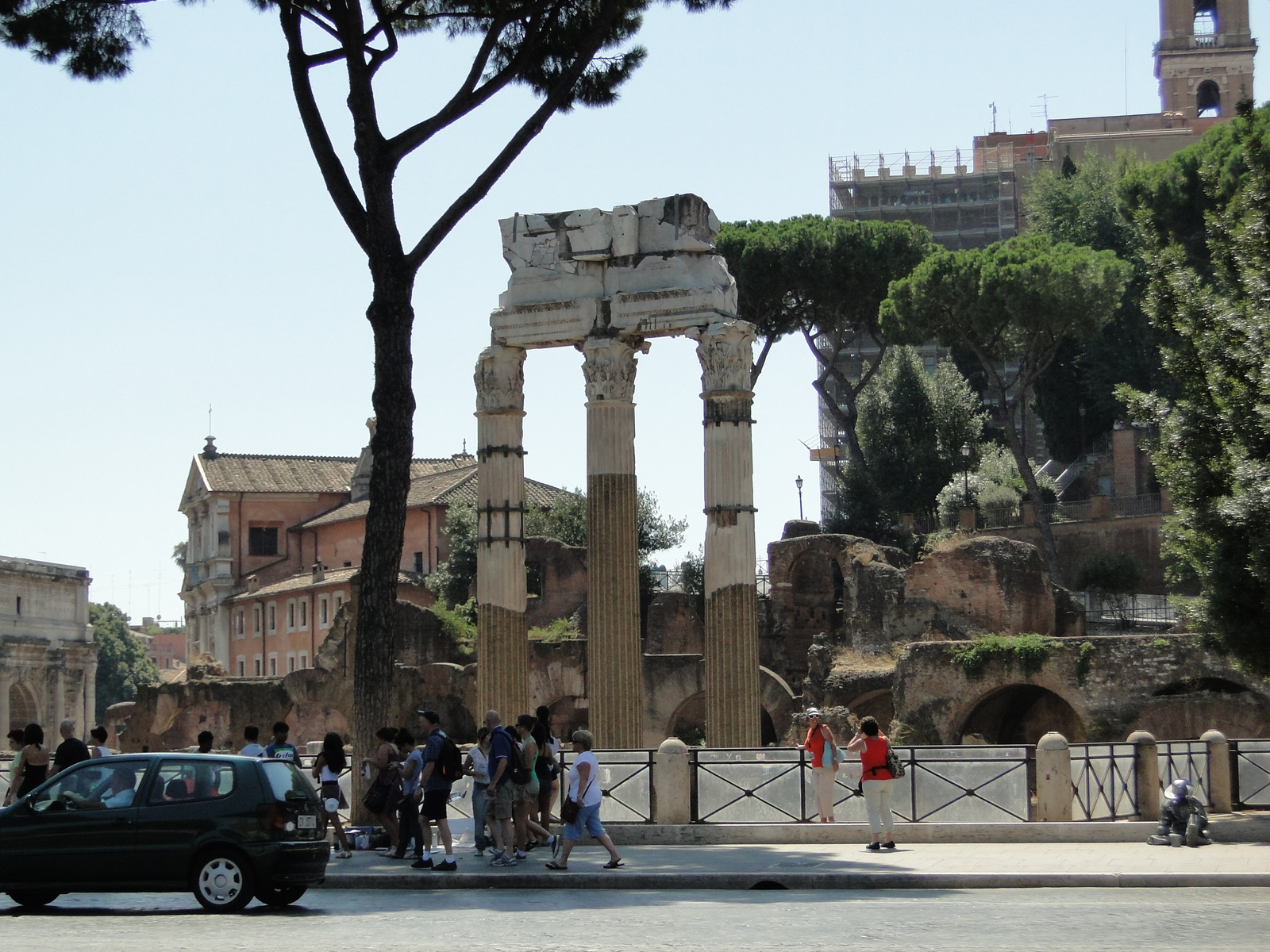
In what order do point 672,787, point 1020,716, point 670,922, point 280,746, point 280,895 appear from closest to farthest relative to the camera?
point 670,922
point 280,895
point 280,746
point 672,787
point 1020,716

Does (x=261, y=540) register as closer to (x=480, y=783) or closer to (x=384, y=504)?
(x=384, y=504)

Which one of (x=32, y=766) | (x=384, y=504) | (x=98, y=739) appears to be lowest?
(x=32, y=766)

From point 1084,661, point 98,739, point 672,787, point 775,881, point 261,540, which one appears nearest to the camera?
point 775,881

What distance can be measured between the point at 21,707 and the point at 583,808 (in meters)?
47.3

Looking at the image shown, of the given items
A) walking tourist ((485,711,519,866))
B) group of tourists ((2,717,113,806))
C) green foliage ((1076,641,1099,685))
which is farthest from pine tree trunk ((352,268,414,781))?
green foliage ((1076,641,1099,685))

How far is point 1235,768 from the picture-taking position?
57.9 feet

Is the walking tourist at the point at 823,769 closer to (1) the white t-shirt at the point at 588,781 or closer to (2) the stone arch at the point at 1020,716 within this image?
(1) the white t-shirt at the point at 588,781

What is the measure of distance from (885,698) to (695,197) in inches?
597

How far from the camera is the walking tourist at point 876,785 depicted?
602 inches

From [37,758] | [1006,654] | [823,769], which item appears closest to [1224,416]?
[823,769]

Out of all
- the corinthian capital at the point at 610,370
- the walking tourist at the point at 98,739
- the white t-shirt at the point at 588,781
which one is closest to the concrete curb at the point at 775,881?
the white t-shirt at the point at 588,781

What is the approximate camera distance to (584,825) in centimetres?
1423

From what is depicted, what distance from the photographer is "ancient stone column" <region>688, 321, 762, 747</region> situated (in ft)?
69.6

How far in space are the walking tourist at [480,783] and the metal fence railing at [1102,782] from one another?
560 centimetres
